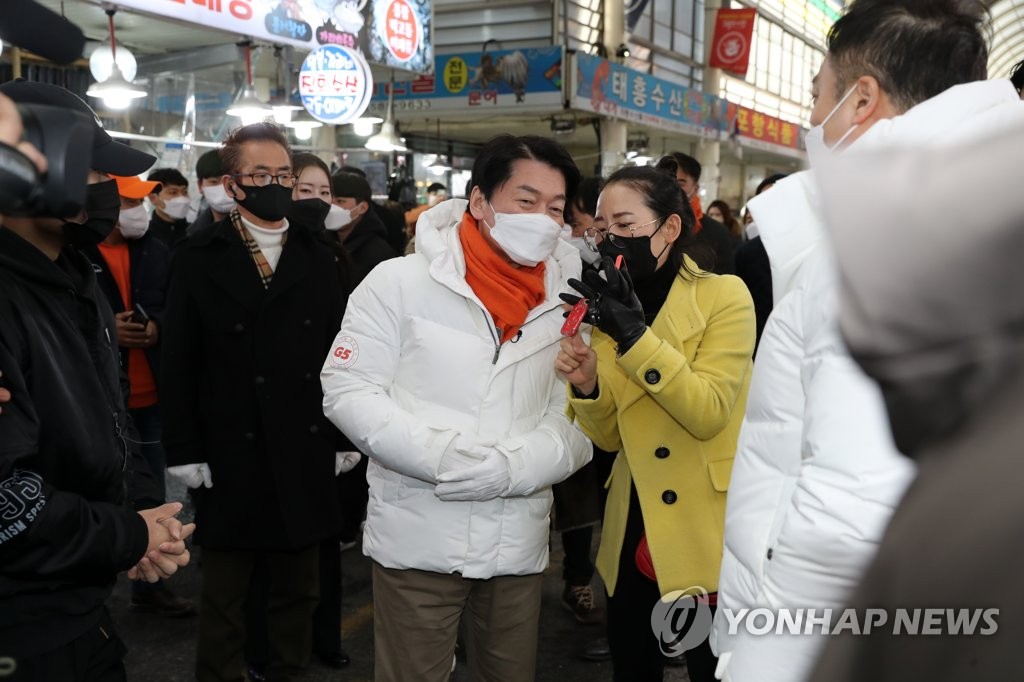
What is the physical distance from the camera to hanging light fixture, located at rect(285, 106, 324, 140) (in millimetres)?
9539

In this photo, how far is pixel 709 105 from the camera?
17.1 meters

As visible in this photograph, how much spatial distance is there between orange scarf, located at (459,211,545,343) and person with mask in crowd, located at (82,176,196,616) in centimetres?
222

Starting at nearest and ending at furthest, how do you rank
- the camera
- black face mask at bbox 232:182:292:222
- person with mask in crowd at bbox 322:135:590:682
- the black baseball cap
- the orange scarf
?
the camera
the black baseball cap
person with mask in crowd at bbox 322:135:590:682
the orange scarf
black face mask at bbox 232:182:292:222

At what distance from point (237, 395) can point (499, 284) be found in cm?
119

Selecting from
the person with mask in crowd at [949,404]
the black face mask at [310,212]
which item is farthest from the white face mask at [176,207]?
the person with mask in crowd at [949,404]

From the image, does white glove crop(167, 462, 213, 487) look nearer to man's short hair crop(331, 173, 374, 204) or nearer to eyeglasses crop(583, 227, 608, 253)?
eyeglasses crop(583, 227, 608, 253)

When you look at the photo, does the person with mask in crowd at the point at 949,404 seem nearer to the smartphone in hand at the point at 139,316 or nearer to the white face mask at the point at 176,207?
the smartphone in hand at the point at 139,316

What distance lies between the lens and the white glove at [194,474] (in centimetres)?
287

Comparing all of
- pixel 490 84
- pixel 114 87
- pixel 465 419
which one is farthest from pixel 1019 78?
pixel 490 84

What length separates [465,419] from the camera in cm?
223

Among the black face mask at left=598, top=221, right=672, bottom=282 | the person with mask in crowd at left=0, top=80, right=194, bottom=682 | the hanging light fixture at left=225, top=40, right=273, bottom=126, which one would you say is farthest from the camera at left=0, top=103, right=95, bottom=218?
the hanging light fixture at left=225, top=40, right=273, bottom=126

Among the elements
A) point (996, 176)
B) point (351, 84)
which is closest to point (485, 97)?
point (351, 84)

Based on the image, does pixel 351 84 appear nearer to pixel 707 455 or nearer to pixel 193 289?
pixel 193 289

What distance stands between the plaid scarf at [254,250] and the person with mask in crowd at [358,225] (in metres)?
1.10
